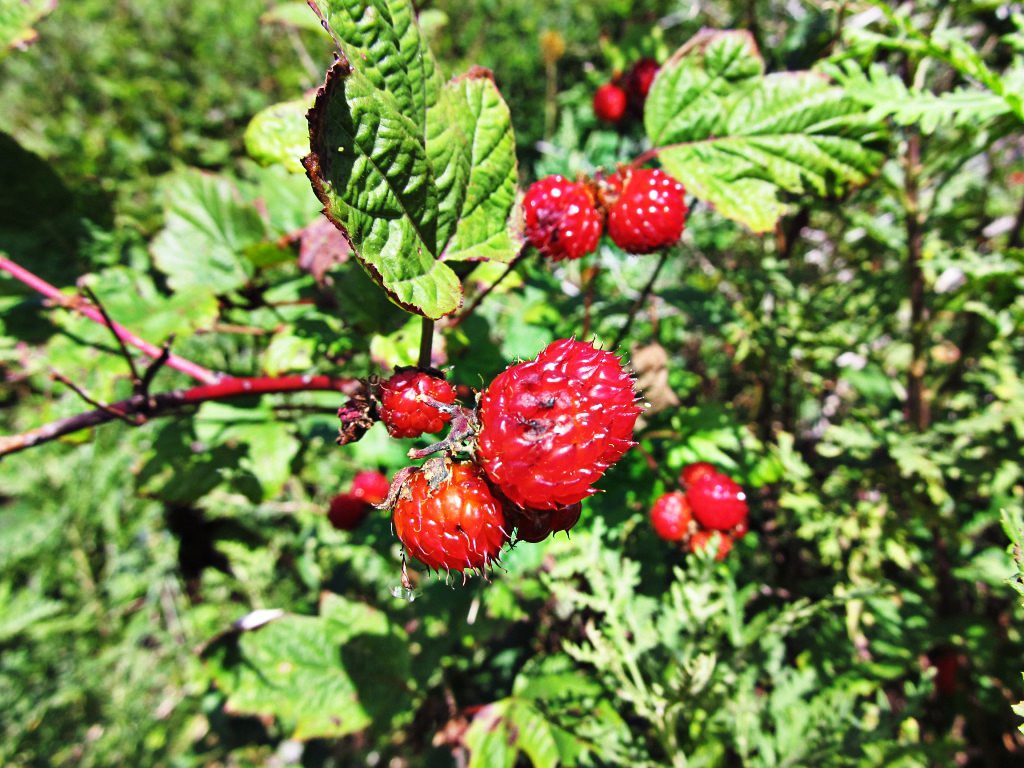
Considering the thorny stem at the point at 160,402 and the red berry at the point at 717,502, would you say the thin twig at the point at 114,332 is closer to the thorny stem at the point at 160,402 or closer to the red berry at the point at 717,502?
the thorny stem at the point at 160,402

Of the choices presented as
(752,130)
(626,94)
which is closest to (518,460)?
(752,130)

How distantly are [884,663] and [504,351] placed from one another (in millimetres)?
1363

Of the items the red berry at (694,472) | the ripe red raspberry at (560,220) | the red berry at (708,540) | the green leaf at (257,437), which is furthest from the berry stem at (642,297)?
the green leaf at (257,437)

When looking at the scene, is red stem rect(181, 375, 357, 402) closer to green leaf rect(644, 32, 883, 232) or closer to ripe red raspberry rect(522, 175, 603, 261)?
ripe red raspberry rect(522, 175, 603, 261)

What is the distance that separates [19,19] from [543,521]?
1.81 meters

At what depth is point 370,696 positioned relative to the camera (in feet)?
5.57

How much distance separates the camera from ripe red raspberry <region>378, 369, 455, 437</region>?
0.86m

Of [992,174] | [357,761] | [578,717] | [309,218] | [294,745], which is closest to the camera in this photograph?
[578,717]

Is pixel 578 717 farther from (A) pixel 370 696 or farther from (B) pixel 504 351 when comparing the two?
(B) pixel 504 351

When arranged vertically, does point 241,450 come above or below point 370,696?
above

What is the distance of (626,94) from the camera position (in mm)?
2186

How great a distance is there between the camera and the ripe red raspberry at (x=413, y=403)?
86cm

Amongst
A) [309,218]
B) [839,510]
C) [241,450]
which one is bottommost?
[839,510]

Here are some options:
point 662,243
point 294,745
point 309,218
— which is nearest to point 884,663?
point 662,243
